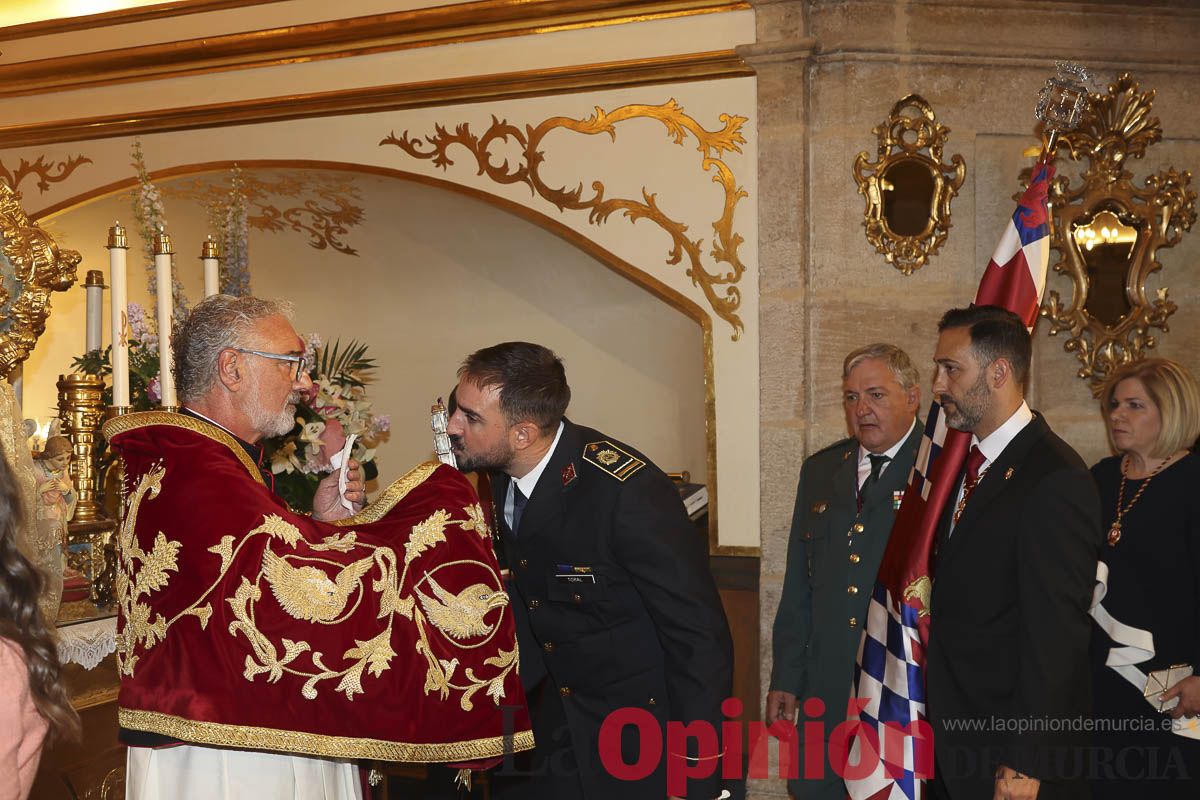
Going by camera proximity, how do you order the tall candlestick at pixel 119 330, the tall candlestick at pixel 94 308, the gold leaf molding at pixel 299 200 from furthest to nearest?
the gold leaf molding at pixel 299 200
the tall candlestick at pixel 94 308
the tall candlestick at pixel 119 330

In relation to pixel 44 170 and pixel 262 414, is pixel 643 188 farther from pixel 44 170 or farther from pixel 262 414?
pixel 44 170

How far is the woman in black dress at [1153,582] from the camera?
3391 mm

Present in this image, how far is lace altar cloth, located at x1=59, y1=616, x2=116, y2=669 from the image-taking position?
279 cm

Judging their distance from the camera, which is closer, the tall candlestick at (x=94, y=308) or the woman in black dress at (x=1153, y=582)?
→ the tall candlestick at (x=94, y=308)

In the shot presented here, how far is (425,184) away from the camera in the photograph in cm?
492

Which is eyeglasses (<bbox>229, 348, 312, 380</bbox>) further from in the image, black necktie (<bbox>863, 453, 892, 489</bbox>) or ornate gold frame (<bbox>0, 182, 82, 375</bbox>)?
black necktie (<bbox>863, 453, 892, 489</bbox>)

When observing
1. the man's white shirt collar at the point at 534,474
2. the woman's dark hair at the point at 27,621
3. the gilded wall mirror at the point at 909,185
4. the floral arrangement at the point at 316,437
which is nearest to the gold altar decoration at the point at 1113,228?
the gilded wall mirror at the point at 909,185

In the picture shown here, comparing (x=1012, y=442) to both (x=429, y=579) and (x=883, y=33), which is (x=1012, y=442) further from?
(x=883, y=33)

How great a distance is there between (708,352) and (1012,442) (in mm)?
1862

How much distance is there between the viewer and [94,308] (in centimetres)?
332

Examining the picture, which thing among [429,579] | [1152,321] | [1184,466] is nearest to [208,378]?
[429,579]

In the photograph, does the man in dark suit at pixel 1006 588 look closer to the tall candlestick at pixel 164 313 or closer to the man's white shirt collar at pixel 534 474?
the man's white shirt collar at pixel 534 474

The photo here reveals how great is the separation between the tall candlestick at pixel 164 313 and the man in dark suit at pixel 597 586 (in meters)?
0.87

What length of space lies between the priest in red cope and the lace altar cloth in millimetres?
716
